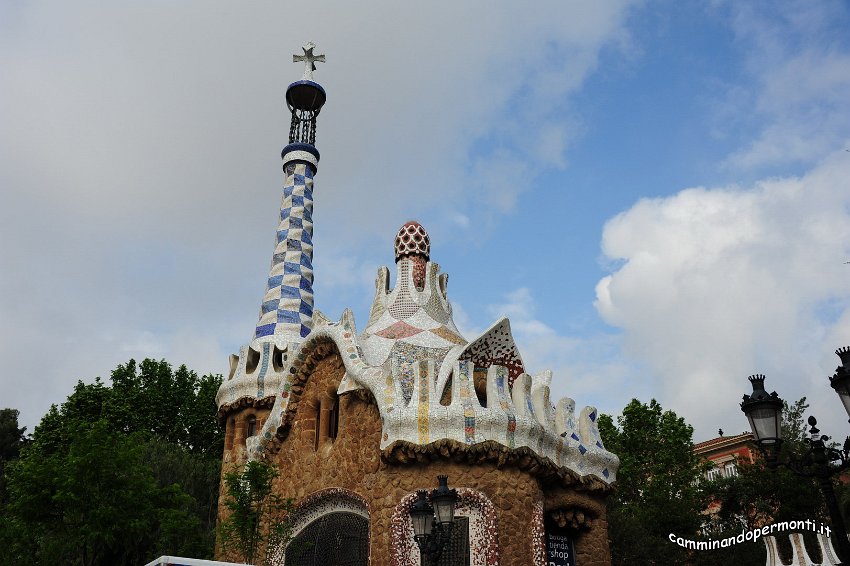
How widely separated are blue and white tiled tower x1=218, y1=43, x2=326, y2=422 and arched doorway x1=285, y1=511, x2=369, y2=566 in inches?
118

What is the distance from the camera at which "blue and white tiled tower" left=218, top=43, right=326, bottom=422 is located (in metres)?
14.0

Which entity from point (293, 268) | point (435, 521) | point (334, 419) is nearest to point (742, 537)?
point (334, 419)

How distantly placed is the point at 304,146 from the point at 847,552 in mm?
13490

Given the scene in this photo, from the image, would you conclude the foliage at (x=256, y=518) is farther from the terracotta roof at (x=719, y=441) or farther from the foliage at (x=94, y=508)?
the terracotta roof at (x=719, y=441)

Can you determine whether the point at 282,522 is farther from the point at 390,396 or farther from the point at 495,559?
the point at 495,559

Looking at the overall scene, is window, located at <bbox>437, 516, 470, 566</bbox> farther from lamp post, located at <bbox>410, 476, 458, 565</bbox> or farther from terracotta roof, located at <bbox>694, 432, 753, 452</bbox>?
terracotta roof, located at <bbox>694, 432, 753, 452</bbox>

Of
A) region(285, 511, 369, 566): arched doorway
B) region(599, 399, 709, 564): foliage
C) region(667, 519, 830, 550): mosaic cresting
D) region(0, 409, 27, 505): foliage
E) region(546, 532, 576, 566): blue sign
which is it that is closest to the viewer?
region(285, 511, 369, 566): arched doorway

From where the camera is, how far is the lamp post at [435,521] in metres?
7.07

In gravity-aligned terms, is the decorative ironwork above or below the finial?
above

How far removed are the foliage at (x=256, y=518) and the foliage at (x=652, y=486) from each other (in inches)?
335

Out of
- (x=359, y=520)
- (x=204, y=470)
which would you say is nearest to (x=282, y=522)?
(x=359, y=520)

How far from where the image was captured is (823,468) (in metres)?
5.55

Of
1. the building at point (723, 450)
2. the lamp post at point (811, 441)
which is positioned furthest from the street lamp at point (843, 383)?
the building at point (723, 450)

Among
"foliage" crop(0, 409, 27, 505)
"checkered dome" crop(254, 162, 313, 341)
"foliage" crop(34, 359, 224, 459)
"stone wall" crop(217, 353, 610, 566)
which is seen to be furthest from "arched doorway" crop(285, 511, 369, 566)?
"foliage" crop(0, 409, 27, 505)
